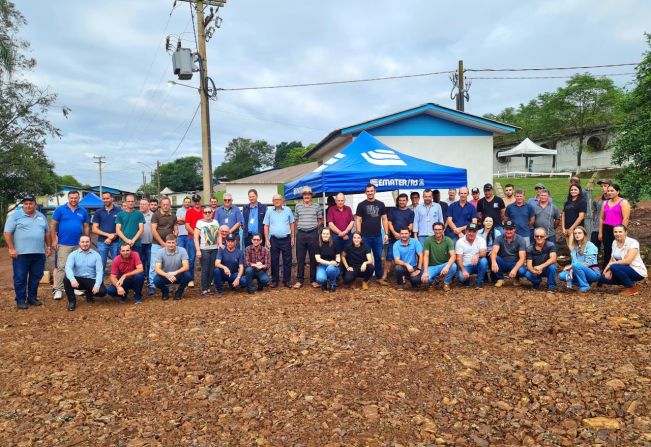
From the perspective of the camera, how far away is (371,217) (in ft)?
25.0

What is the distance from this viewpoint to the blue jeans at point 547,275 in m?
6.66

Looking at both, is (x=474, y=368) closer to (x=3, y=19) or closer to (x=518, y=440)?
(x=518, y=440)

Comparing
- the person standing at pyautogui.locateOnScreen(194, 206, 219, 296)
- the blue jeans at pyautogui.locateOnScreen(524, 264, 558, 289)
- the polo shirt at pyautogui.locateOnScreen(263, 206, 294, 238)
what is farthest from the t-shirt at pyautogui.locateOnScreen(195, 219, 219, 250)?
the blue jeans at pyautogui.locateOnScreen(524, 264, 558, 289)

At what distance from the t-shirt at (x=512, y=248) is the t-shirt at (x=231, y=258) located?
4172mm

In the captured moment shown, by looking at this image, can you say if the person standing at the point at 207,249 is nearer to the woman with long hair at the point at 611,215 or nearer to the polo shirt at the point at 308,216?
the polo shirt at the point at 308,216

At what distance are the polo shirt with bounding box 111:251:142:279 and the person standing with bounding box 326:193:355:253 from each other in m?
3.11

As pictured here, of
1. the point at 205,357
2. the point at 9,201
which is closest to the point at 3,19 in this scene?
the point at 9,201

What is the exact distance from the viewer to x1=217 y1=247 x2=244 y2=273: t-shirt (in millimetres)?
7199

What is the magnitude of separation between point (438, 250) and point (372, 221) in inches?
46.9

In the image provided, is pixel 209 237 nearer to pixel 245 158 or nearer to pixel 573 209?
pixel 573 209

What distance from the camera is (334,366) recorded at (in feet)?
13.2

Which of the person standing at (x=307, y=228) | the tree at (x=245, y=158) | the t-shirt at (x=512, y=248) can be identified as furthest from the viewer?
the tree at (x=245, y=158)

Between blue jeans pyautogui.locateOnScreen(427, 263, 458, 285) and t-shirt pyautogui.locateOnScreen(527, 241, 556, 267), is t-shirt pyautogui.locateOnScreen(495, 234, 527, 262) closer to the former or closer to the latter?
t-shirt pyautogui.locateOnScreen(527, 241, 556, 267)


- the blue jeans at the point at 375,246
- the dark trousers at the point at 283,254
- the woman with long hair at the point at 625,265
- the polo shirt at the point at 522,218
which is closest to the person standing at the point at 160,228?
the dark trousers at the point at 283,254
